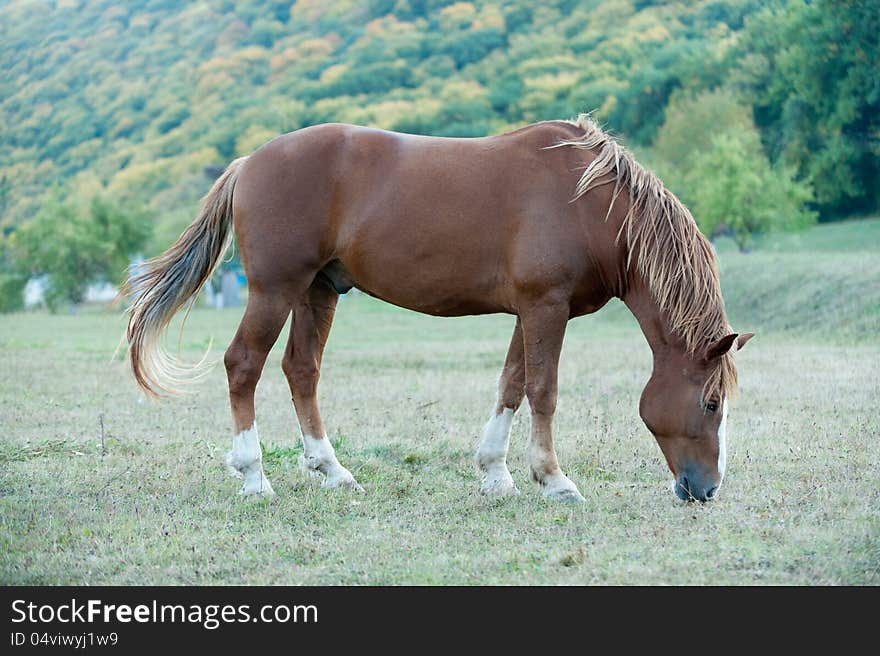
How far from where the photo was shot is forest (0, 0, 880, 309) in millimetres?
33875

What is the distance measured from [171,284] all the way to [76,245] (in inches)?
1382

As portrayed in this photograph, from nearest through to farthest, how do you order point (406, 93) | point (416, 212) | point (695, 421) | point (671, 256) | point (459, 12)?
point (695, 421) → point (671, 256) → point (416, 212) → point (406, 93) → point (459, 12)

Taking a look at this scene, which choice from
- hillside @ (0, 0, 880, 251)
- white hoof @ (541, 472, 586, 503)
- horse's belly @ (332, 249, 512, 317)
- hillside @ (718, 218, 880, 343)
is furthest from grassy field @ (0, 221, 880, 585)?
hillside @ (0, 0, 880, 251)

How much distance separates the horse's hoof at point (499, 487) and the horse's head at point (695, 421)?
0.96 meters

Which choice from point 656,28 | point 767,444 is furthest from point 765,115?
point 767,444

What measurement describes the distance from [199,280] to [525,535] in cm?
275

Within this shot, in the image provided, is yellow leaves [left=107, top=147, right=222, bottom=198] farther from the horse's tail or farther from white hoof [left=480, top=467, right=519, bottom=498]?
white hoof [left=480, top=467, right=519, bottom=498]

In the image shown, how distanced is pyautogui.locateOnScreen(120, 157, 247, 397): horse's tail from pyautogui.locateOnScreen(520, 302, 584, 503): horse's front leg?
82.8 inches

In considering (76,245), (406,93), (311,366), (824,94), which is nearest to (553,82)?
(406,93)

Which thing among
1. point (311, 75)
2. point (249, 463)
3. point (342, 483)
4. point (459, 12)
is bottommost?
point (311, 75)

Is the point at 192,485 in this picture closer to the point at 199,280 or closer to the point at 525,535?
the point at 199,280

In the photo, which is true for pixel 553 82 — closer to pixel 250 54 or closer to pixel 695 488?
pixel 250 54

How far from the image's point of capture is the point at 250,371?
570 cm

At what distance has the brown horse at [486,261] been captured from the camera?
17.0 feet
